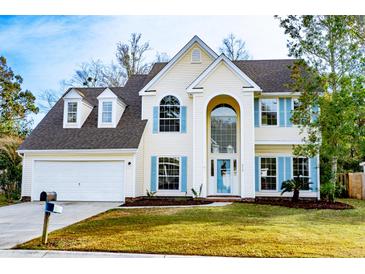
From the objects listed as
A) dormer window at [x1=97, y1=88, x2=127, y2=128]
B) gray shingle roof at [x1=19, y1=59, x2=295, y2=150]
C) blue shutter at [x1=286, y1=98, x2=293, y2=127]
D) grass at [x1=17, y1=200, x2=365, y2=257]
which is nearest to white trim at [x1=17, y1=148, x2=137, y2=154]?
gray shingle roof at [x1=19, y1=59, x2=295, y2=150]

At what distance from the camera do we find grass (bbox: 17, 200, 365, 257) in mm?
6340

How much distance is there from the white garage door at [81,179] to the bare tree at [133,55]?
10.4 m

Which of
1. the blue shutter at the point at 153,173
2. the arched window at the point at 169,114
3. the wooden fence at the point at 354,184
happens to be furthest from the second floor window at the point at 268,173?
the blue shutter at the point at 153,173

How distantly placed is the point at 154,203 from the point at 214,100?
543cm

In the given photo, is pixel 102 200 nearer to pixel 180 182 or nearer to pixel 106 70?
pixel 180 182

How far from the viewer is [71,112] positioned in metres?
16.8

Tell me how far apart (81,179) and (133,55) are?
11376mm

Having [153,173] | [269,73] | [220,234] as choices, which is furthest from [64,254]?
[269,73]

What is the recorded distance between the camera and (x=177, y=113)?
1628cm

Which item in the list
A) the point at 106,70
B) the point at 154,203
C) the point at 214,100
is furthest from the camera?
the point at 106,70

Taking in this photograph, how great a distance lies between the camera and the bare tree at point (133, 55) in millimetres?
23283

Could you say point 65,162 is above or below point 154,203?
above

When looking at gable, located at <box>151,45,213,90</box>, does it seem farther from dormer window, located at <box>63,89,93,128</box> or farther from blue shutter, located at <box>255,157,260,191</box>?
blue shutter, located at <box>255,157,260,191</box>
